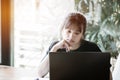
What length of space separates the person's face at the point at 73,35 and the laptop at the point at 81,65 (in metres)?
0.90

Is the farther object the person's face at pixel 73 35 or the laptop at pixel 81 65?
the person's face at pixel 73 35

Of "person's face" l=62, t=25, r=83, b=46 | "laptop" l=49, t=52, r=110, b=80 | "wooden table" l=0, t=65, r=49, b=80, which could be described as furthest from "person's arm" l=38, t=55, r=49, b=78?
"laptop" l=49, t=52, r=110, b=80

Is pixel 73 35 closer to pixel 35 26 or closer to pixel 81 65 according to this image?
pixel 81 65

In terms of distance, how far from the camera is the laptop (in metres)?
1.46

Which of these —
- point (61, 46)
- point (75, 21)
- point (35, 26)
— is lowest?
point (61, 46)

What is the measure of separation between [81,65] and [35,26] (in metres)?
1.96

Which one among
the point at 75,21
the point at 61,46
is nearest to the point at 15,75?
the point at 61,46

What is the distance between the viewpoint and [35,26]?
3.35 m

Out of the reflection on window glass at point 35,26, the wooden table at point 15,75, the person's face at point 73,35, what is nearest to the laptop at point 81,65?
the wooden table at point 15,75

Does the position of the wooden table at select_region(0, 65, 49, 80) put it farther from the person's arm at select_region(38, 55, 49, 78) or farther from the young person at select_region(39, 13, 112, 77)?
the young person at select_region(39, 13, 112, 77)

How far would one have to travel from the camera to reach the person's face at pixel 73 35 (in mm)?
2355

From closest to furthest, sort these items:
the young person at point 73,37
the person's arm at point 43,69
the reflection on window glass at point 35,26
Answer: the person's arm at point 43,69
the young person at point 73,37
the reflection on window glass at point 35,26

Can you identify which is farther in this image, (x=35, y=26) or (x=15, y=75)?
(x=35, y=26)

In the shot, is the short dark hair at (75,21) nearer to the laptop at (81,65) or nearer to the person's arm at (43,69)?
the person's arm at (43,69)
